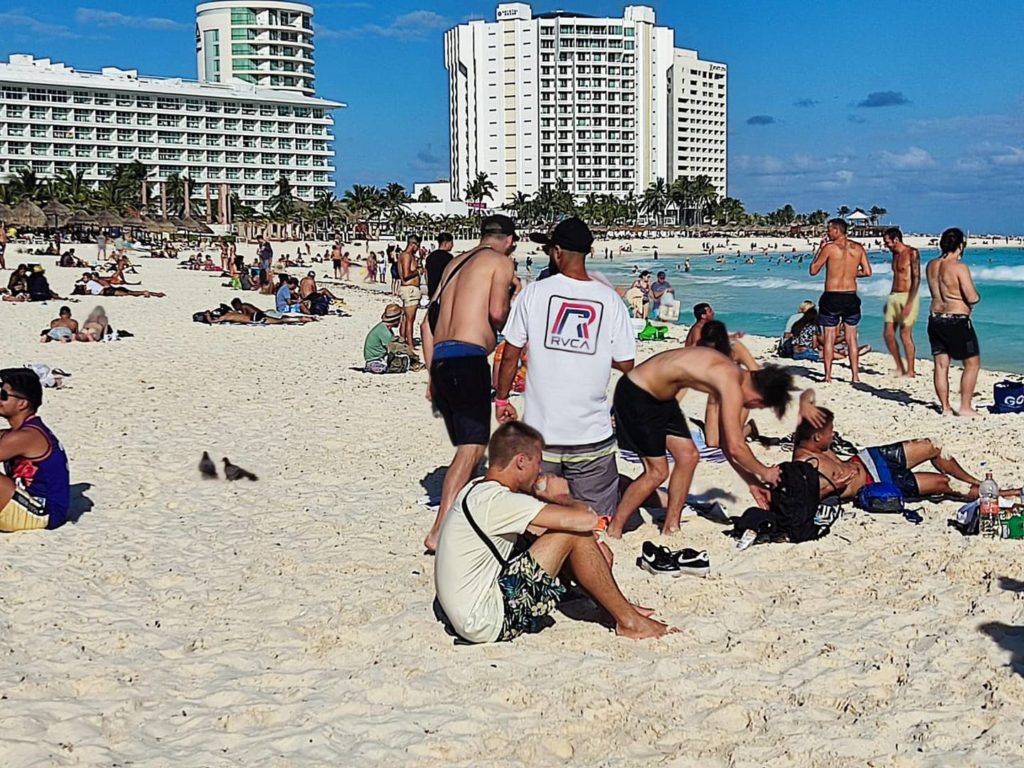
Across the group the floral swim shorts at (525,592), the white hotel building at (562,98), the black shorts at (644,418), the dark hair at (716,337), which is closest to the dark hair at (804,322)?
the dark hair at (716,337)

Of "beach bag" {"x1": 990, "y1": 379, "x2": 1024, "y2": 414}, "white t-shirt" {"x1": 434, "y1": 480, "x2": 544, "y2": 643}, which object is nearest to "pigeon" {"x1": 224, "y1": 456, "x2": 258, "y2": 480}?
"white t-shirt" {"x1": 434, "y1": 480, "x2": 544, "y2": 643}

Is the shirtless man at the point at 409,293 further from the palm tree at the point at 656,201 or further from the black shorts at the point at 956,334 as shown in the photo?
the palm tree at the point at 656,201

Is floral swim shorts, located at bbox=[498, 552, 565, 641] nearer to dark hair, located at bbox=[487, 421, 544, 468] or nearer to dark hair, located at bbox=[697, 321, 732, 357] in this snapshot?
dark hair, located at bbox=[487, 421, 544, 468]

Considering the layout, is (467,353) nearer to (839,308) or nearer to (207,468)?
(207,468)

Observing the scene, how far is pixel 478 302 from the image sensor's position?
17.5 ft

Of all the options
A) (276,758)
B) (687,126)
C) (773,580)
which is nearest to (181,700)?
(276,758)

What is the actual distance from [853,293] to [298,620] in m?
7.45

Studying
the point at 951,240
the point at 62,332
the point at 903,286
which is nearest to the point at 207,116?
the point at 62,332

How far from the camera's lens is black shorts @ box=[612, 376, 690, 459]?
5.44m

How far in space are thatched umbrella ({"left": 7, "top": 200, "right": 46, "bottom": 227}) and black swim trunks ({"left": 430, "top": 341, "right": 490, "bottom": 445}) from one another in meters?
52.9

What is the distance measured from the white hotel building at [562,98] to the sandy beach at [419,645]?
397 feet

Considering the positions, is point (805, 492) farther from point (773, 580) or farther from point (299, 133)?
point (299, 133)

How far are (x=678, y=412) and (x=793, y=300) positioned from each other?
3056 centimetres

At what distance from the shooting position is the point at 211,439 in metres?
8.38
